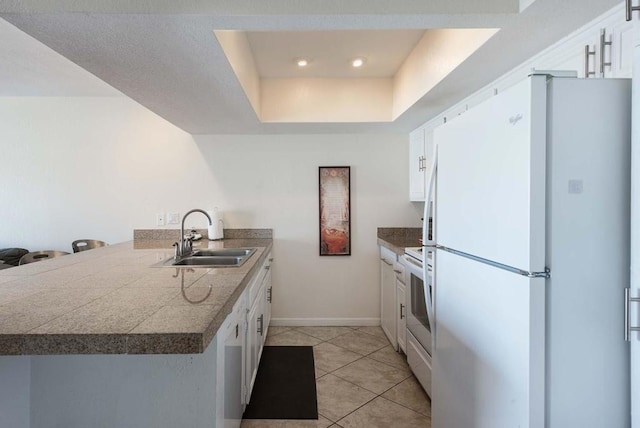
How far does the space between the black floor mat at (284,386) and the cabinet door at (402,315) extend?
78cm

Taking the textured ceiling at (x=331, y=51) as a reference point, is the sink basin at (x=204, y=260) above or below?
below

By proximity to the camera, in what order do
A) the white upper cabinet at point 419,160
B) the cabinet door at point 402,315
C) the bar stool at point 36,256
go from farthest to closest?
the white upper cabinet at point 419,160 → the bar stool at point 36,256 → the cabinet door at point 402,315

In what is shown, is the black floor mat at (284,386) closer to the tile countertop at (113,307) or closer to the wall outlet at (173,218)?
the tile countertop at (113,307)

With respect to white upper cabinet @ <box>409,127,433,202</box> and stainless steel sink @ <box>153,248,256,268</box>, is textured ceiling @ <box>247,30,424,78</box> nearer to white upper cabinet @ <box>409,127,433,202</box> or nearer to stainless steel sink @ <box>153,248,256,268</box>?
white upper cabinet @ <box>409,127,433,202</box>

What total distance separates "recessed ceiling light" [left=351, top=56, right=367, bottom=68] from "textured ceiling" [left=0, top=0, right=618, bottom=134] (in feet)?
3.04

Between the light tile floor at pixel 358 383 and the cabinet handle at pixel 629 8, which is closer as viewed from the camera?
the cabinet handle at pixel 629 8

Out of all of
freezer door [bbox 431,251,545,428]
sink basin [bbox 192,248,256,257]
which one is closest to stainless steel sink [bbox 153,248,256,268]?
sink basin [bbox 192,248,256,257]

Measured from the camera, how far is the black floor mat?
6.19 ft

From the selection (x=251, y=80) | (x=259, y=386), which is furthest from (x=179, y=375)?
(x=251, y=80)

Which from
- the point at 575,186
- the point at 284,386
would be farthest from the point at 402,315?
the point at 575,186

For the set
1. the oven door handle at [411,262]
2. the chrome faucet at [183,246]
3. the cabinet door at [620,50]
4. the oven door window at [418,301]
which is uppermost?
the cabinet door at [620,50]

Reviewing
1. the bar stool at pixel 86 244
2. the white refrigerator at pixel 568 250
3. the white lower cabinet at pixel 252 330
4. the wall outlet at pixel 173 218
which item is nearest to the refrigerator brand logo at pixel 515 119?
the white refrigerator at pixel 568 250

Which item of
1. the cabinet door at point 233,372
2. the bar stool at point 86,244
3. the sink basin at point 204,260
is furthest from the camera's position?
the bar stool at point 86,244

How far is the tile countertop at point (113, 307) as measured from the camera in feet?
2.71
